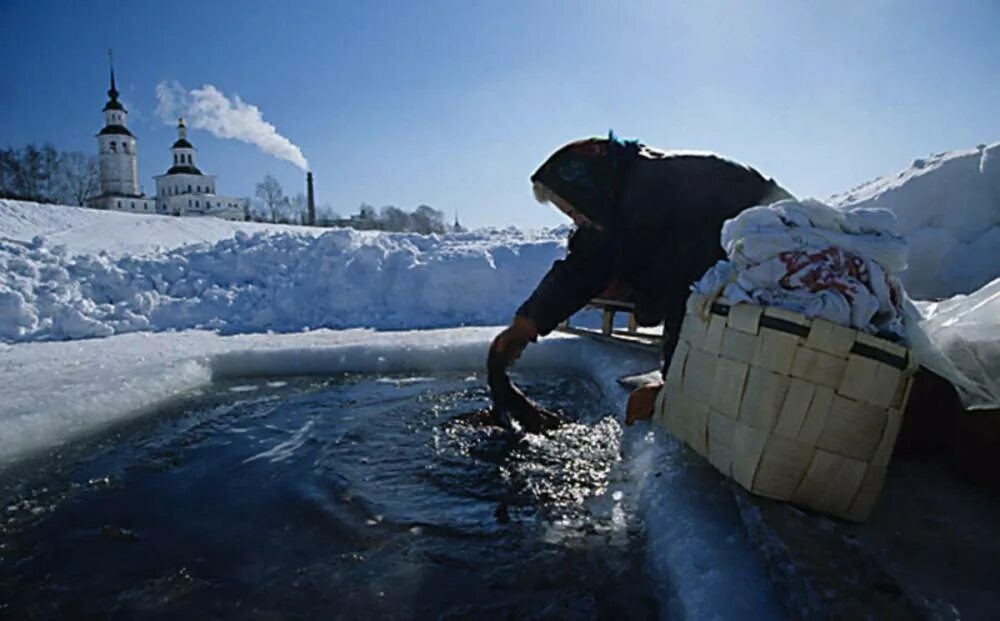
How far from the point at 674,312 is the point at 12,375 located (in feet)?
10.7

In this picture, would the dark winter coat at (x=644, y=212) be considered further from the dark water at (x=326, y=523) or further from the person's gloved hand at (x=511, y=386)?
the dark water at (x=326, y=523)

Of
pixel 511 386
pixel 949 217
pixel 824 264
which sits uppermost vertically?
pixel 949 217

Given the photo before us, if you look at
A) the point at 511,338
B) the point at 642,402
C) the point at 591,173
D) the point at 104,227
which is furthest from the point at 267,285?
the point at 104,227

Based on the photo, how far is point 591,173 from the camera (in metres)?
1.90

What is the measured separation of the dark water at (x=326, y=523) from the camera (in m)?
1.15

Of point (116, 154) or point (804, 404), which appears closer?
point (804, 404)

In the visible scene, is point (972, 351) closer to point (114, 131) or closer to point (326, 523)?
point (326, 523)

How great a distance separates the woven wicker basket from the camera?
3.11 ft

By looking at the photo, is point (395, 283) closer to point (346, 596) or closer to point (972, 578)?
point (346, 596)

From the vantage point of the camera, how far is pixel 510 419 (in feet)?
7.00

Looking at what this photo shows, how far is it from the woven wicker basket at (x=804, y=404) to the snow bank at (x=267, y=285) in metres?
4.54

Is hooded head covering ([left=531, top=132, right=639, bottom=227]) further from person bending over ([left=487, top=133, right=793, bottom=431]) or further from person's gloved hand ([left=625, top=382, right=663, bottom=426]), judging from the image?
person's gloved hand ([left=625, top=382, right=663, bottom=426])

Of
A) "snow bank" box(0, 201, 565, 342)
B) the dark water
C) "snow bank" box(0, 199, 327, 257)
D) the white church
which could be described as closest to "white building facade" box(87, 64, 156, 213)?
the white church

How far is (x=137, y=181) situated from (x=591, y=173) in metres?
56.7
